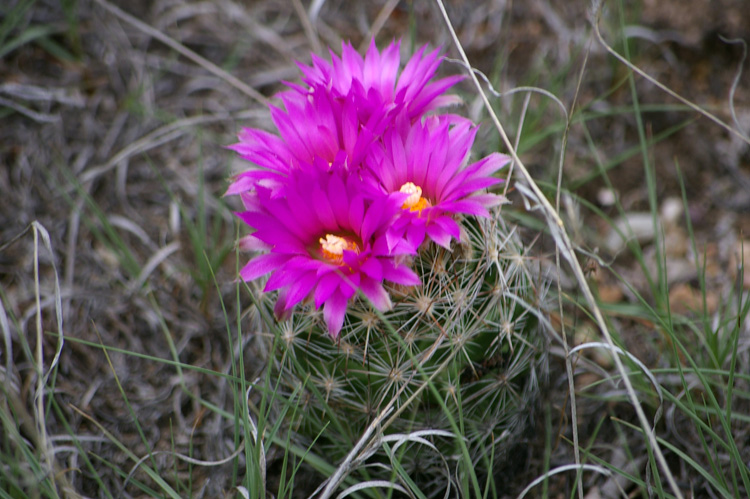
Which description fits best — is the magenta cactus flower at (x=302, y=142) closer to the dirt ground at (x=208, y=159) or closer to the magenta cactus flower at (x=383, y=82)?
the magenta cactus flower at (x=383, y=82)

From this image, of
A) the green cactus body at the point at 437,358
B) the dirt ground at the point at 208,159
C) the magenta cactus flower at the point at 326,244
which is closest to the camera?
the magenta cactus flower at the point at 326,244

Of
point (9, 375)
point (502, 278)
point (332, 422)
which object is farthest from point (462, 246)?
point (9, 375)

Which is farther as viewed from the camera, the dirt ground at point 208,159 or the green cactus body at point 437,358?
the dirt ground at point 208,159

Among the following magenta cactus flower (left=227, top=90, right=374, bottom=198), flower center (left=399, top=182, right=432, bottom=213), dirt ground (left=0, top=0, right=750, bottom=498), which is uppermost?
magenta cactus flower (left=227, top=90, right=374, bottom=198)

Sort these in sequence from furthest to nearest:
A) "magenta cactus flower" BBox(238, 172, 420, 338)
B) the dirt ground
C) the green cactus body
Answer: the dirt ground
the green cactus body
"magenta cactus flower" BBox(238, 172, 420, 338)

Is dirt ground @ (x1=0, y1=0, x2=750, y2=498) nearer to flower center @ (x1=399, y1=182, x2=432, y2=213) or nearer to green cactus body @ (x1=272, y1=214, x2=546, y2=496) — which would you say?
green cactus body @ (x1=272, y1=214, x2=546, y2=496)

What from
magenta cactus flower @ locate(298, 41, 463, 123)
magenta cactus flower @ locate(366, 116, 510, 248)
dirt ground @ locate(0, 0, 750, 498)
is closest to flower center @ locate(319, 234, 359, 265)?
magenta cactus flower @ locate(366, 116, 510, 248)

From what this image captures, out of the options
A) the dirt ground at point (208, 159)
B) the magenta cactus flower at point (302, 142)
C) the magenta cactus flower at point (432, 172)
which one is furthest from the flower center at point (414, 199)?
the dirt ground at point (208, 159)

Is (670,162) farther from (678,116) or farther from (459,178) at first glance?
(459,178)
